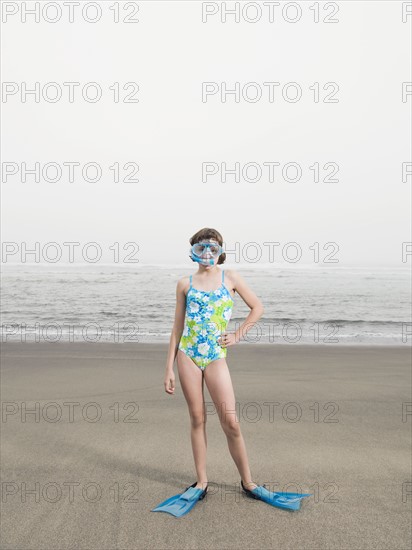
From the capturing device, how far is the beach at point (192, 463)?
139 inches

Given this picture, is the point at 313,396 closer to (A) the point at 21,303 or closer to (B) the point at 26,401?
(B) the point at 26,401

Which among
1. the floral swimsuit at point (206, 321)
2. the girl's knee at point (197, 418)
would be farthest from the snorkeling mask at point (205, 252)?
the girl's knee at point (197, 418)

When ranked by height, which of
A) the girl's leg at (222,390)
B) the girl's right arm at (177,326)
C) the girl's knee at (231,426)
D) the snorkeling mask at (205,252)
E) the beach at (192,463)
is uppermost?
the snorkeling mask at (205,252)

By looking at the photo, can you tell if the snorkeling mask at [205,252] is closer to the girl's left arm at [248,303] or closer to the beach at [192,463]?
the girl's left arm at [248,303]

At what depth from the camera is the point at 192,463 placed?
15.6 feet

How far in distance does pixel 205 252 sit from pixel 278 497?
203 centimetres

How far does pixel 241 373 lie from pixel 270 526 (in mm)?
5622

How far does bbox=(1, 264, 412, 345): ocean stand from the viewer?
638 inches

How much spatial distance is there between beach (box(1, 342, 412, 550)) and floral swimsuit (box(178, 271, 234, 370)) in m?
1.22

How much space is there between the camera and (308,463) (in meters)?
4.73

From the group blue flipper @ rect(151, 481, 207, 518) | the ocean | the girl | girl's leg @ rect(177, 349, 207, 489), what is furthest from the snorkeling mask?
the ocean

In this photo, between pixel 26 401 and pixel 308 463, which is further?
pixel 26 401

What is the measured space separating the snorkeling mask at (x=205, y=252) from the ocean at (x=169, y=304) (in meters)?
10.4

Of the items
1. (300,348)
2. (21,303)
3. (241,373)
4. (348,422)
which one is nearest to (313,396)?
(348,422)
